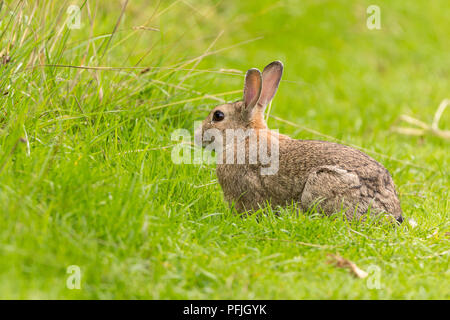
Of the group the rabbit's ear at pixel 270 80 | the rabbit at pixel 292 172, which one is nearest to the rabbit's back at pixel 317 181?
the rabbit at pixel 292 172

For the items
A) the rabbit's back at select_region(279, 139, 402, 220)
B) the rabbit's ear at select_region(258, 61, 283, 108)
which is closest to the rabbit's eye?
the rabbit's ear at select_region(258, 61, 283, 108)

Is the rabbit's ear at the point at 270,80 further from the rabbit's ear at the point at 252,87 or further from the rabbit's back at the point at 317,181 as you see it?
the rabbit's back at the point at 317,181

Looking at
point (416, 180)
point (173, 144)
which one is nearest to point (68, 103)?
point (173, 144)

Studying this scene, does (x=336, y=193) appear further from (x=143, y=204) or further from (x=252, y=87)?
(x=143, y=204)

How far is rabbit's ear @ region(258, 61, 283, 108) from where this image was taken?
550cm

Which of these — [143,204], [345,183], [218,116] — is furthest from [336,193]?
[143,204]

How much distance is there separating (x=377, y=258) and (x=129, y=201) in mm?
1764

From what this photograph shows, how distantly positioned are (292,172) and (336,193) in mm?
500

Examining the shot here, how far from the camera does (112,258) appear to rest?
3.50m

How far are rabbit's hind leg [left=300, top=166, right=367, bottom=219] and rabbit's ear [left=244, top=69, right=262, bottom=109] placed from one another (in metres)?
1.06

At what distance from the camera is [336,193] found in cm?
471

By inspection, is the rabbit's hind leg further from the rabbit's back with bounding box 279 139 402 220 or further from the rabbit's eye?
the rabbit's eye
